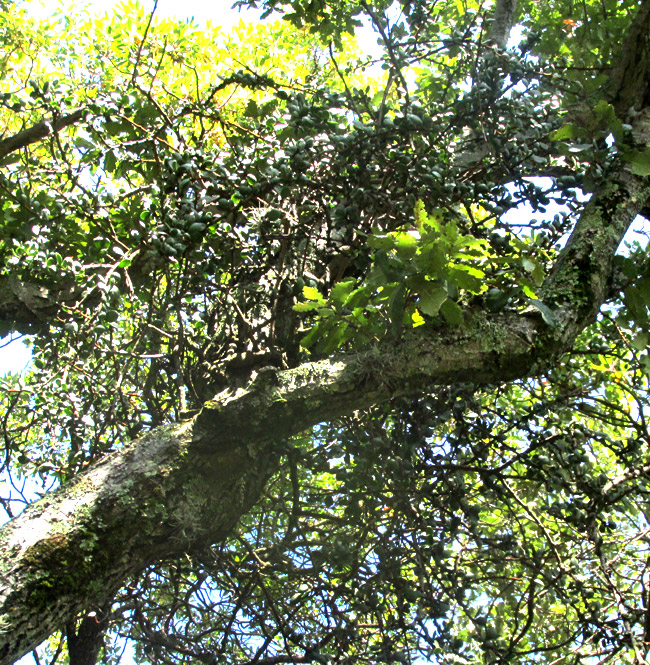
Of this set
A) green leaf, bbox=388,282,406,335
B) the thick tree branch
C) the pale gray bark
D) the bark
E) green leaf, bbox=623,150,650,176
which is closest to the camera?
the bark

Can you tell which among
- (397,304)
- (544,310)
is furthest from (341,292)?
(544,310)

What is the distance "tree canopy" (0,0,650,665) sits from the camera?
6.16ft

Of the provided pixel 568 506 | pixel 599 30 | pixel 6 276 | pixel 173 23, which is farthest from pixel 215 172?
pixel 173 23

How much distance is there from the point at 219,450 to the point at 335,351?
554mm

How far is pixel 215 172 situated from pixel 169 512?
1302mm

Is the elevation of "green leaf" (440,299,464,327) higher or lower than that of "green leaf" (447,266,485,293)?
higher

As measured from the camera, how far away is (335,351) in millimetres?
2279

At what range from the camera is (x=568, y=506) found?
2.34 meters

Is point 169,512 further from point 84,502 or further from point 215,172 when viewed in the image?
point 215,172

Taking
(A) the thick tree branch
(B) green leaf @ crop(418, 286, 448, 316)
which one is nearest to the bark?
(B) green leaf @ crop(418, 286, 448, 316)

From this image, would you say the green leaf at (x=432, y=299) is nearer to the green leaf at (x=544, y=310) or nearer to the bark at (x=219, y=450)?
the bark at (x=219, y=450)

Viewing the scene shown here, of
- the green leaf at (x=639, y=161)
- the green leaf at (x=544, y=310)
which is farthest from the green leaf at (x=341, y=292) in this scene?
the green leaf at (x=639, y=161)

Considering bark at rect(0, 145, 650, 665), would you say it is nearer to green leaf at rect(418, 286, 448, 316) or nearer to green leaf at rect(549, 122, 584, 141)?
green leaf at rect(418, 286, 448, 316)

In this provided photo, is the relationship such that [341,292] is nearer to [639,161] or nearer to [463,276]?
[463,276]
